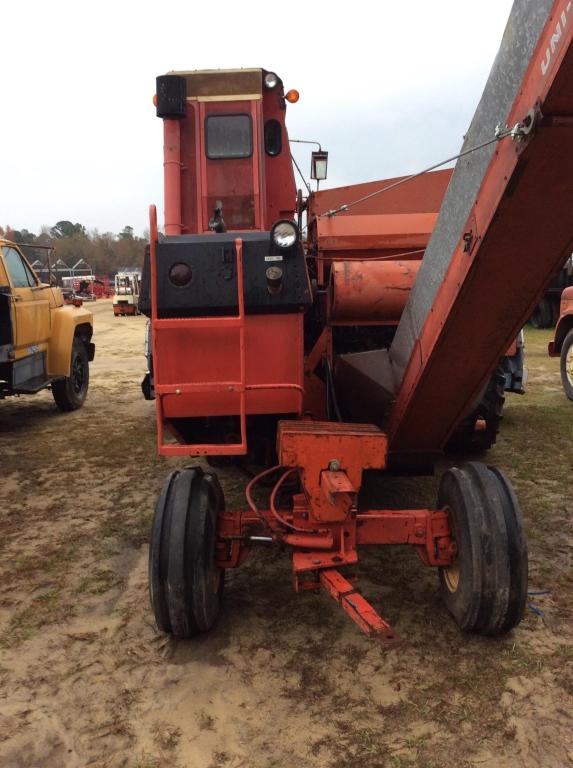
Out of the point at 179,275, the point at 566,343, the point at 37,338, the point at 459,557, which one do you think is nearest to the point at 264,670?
the point at 459,557

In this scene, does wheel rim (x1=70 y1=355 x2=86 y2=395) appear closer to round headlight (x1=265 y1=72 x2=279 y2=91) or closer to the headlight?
round headlight (x1=265 y1=72 x2=279 y2=91)

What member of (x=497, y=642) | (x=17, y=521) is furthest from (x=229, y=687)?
(x=17, y=521)

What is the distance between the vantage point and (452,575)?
120 inches

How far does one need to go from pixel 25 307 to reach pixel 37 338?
0.55 metres

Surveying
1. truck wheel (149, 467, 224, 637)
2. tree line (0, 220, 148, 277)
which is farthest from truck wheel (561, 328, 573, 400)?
tree line (0, 220, 148, 277)

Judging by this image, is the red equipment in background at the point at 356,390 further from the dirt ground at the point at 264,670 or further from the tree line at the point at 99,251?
the tree line at the point at 99,251

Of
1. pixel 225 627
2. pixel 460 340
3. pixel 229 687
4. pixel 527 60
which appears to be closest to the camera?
pixel 527 60

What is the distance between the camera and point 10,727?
94.7 inches

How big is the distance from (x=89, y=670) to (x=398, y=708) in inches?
52.4

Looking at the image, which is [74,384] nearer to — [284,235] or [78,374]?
[78,374]

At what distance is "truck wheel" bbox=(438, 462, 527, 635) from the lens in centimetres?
272

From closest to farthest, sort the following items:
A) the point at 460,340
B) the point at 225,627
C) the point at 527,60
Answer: the point at 527,60, the point at 460,340, the point at 225,627

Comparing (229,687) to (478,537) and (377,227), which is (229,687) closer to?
(478,537)

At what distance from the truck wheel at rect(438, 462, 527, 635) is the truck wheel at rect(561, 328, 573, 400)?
5.91m
